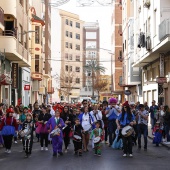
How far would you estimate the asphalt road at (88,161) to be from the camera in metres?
12.1

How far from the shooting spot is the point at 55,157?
570 inches

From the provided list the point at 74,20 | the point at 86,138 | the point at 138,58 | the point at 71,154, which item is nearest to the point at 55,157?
the point at 71,154

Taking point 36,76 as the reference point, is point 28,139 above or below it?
below

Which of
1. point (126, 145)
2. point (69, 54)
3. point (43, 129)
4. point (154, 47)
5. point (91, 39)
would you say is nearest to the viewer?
point (126, 145)

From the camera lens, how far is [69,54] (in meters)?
107

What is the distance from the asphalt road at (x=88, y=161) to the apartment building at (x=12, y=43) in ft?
46.0

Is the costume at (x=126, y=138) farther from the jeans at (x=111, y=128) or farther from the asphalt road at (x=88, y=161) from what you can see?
the jeans at (x=111, y=128)

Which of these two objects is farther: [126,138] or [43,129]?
[43,129]

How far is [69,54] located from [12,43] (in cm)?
7739

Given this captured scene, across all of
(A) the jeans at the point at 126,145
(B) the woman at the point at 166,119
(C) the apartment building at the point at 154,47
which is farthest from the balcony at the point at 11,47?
(A) the jeans at the point at 126,145

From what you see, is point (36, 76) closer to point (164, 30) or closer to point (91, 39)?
point (164, 30)

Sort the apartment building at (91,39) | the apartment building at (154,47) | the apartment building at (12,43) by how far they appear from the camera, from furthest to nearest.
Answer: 1. the apartment building at (91,39)
2. the apartment building at (12,43)
3. the apartment building at (154,47)

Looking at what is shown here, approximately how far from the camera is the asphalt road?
39.7ft

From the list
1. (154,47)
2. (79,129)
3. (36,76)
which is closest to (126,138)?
(79,129)
